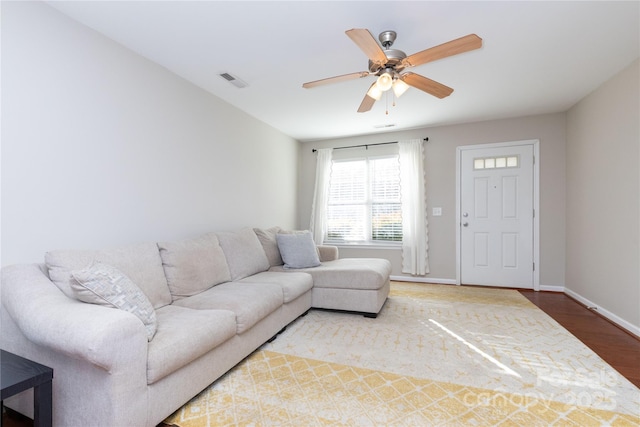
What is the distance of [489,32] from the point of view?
2.36 m

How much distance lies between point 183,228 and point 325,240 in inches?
113

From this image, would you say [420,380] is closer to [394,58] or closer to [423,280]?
[394,58]

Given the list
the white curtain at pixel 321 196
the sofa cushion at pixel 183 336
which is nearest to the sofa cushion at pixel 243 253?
the sofa cushion at pixel 183 336

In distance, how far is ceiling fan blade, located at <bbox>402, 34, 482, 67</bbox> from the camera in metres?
1.81

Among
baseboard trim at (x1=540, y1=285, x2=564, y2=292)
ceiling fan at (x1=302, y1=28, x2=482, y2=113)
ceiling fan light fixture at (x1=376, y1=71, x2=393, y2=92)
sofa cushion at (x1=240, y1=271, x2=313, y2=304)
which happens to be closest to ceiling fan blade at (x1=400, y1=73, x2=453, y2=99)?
ceiling fan at (x1=302, y1=28, x2=482, y2=113)

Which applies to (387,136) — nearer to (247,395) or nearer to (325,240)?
(325,240)

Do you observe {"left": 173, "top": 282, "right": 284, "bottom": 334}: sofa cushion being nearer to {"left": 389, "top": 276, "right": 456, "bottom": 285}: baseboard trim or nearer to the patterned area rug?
the patterned area rug

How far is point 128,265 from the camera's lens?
2.12m

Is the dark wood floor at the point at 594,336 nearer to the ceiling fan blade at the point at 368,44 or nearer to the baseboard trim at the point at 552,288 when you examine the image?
the baseboard trim at the point at 552,288

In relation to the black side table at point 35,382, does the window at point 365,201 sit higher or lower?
higher

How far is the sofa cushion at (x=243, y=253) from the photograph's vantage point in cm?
313

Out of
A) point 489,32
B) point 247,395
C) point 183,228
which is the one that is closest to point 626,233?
point 489,32

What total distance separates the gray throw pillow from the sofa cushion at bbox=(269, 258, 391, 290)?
14 centimetres

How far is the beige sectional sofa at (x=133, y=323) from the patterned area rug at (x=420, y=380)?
0.77 ft
